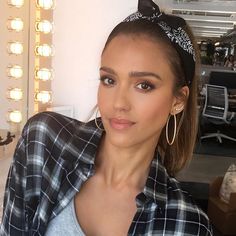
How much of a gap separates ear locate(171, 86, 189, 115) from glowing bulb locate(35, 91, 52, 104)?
0.93 meters

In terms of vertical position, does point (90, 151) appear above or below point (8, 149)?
above

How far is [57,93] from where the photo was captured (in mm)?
1604

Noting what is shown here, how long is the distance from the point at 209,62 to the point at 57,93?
329 cm

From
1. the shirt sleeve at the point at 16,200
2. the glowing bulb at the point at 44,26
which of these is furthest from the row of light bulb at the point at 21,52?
the shirt sleeve at the point at 16,200

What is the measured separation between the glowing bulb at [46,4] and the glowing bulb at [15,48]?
18 cm

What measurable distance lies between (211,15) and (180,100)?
15.3 feet

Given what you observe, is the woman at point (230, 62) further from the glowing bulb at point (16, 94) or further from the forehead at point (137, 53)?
the forehead at point (137, 53)

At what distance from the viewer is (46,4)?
1463mm

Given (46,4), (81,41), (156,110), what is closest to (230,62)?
(81,41)

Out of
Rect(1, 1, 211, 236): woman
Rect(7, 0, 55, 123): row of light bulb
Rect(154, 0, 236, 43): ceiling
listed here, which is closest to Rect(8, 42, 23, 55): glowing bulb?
Rect(7, 0, 55, 123): row of light bulb

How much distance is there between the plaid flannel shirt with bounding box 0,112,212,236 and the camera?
63 cm

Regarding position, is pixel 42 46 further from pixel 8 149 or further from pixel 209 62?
pixel 209 62

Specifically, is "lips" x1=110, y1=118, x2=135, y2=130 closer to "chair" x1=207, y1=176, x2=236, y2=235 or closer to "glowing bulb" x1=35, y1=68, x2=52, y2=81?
"glowing bulb" x1=35, y1=68, x2=52, y2=81

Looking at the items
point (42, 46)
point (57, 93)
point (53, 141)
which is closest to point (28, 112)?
point (57, 93)
